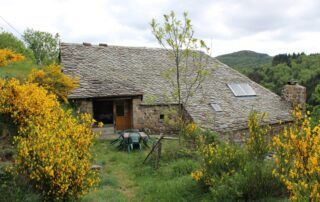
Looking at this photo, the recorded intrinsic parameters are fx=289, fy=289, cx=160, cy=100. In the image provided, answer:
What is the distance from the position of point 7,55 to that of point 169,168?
8558 mm

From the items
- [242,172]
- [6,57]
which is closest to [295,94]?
[242,172]

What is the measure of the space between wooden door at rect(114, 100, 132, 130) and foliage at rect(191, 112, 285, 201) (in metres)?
10.6

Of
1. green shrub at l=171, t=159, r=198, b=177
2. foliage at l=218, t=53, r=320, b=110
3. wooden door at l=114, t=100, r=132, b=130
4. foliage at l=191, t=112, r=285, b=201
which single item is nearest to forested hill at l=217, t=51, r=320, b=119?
foliage at l=218, t=53, r=320, b=110

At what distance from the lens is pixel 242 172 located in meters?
6.74

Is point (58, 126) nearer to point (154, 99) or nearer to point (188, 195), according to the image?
point (188, 195)

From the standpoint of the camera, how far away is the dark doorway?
57.2 ft

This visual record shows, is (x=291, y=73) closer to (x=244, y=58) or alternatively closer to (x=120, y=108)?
(x=120, y=108)

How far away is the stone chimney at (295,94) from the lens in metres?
19.3

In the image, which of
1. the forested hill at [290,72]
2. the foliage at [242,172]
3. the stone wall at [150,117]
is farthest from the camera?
the forested hill at [290,72]

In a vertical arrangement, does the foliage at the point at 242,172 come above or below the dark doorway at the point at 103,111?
below

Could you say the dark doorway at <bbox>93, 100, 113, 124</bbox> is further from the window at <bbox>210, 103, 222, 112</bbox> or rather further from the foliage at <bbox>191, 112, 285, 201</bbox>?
the foliage at <bbox>191, 112, 285, 201</bbox>

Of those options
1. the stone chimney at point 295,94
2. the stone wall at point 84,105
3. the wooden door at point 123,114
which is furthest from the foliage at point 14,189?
the stone chimney at point 295,94

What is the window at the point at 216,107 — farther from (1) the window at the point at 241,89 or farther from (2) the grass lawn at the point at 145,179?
(2) the grass lawn at the point at 145,179

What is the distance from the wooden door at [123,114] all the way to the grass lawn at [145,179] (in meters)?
5.55
